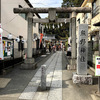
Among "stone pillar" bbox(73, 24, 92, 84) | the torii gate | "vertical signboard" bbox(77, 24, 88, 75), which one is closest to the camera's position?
"stone pillar" bbox(73, 24, 92, 84)

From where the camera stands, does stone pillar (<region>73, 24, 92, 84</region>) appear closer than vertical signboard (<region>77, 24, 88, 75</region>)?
Yes

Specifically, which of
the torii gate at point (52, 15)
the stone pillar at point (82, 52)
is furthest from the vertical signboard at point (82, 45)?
the torii gate at point (52, 15)

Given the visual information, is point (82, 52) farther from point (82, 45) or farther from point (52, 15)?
point (52, 15)

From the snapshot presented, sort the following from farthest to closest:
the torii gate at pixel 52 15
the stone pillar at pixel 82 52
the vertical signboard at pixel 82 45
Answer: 1. the torii gate at pixel 52 15
2. the vertical signboard at pixel 82 45
3. the stone pillar at pixel 82 52

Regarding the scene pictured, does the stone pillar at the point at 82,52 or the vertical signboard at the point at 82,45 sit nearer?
the stone pillar at the point at 82,52

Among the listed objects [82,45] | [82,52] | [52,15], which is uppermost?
[52,15]

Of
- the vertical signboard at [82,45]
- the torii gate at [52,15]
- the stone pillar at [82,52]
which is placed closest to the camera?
the stone pillar at [82,52]

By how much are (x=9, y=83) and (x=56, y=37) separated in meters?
39.8

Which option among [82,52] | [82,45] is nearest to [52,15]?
[82,45]

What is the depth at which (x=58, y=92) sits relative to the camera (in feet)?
16.4

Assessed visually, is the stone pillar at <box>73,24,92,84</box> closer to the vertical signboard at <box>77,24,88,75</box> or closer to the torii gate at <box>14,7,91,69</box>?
the vertical signboard at <box>77,24,88,75</box>

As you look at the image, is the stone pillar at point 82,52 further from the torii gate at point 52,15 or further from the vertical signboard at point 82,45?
the torii gate at point 52,15

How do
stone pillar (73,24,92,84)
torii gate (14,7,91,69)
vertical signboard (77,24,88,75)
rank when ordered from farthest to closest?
torii gate (14,7,91,69), vertical signboard (77,24,88,75), stone pillar (73,24,92,84)

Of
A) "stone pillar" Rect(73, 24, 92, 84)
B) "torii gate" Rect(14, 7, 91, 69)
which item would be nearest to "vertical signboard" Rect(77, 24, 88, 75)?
"stone pillar" Rect(73, 24, 92, 84)
